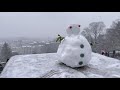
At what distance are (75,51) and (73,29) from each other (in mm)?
802

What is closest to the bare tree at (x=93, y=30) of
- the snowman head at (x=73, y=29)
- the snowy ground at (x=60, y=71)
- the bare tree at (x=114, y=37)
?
the bare tree at (x=114, y=37)

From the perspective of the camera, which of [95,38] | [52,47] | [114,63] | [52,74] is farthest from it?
[95,38]

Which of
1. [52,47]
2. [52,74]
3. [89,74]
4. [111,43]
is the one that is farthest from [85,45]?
[111,43]

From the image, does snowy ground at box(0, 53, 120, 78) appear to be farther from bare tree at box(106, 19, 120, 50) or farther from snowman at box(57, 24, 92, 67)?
bare tree at box(106, 19, 120, 50)

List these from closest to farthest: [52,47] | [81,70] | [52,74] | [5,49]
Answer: [52,74], [81,70], [52,47], [5,49]

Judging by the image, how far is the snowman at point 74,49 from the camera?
591 centimetres

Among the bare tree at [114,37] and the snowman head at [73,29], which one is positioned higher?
the snowman head at [73,29]

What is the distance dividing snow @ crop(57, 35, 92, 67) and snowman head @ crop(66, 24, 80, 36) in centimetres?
15

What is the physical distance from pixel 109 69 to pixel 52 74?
6.54 feet

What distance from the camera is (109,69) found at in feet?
20.3

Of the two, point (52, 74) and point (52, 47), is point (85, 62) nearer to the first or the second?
point (52, 74)

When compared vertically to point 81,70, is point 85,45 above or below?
above

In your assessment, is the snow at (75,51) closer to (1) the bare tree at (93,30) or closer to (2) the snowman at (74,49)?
(2) the snowman at (74,49)

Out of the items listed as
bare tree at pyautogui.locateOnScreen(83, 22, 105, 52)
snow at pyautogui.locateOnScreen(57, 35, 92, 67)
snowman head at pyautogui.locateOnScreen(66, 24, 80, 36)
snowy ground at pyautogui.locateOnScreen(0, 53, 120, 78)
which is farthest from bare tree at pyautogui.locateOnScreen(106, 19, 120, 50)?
snow at pyautogui.locateOnScreen(57, 35, 92, 67)
